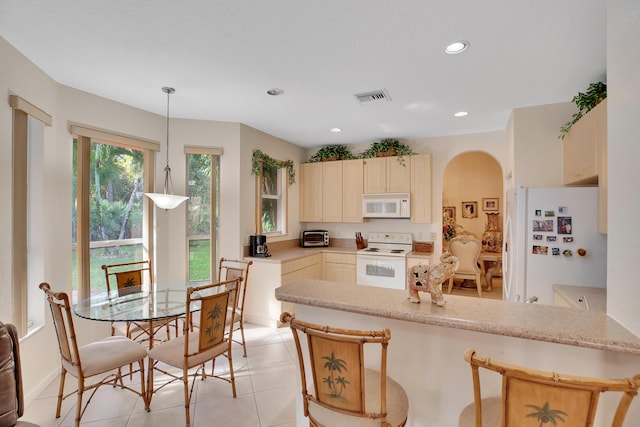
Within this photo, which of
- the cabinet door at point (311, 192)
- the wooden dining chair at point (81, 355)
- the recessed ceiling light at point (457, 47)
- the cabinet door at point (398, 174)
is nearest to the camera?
the wooden dining chair at point (81, 355)

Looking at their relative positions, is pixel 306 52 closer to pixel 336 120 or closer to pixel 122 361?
pixel 336 120

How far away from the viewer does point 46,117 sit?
8.35 feet

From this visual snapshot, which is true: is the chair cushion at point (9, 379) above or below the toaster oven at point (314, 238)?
below

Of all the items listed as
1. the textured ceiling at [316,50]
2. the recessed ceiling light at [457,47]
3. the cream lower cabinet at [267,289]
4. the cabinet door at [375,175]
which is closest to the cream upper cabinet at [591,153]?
the textured ceiling at [316,50]

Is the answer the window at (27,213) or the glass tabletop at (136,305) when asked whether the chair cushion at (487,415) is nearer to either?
the glass tabletop at (136,305)


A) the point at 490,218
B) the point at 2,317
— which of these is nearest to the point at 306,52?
the point at 2,317

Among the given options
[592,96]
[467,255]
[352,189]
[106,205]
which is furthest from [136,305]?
[467,255]

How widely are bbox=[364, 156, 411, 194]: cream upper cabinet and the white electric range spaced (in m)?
0.75

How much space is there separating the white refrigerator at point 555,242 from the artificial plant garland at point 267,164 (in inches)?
118

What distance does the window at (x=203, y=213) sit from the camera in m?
3.81

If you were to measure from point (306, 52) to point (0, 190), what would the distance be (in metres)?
2.30

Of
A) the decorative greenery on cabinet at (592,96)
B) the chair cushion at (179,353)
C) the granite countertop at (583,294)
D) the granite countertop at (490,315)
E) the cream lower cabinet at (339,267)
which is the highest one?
the decorative greenery on cabinet at (592,96)

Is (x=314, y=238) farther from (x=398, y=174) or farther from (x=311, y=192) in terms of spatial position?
(x=398, y=174)

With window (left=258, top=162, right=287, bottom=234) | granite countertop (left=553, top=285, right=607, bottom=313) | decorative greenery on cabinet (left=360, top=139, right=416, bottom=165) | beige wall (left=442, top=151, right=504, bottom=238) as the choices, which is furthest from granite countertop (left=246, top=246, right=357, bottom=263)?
beige wall (left=442, top=151, right=504, bottom=238)
